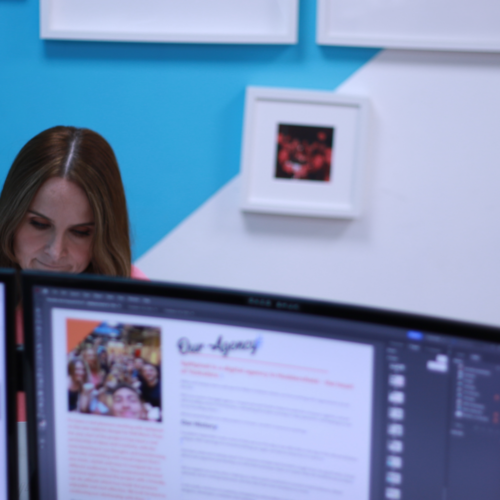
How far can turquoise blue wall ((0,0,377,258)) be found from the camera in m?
1.55

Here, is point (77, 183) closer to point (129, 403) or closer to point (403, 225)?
point (129, 403)

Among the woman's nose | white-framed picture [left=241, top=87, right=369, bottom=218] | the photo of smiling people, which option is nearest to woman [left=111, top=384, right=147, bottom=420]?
the photo of smiling people

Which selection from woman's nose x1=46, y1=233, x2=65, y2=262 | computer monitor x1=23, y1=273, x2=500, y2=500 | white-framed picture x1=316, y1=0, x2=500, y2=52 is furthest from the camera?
white-framed picture x1=316, y1=0, x2=500, y2=52

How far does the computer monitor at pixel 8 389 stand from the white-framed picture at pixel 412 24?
116 centimetres

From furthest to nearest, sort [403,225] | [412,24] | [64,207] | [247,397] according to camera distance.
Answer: [403,225], [412,24], [64,207], [247,397]

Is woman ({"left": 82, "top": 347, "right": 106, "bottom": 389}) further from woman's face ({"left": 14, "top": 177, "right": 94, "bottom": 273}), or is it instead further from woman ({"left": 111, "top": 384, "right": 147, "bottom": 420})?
woman's face ({"left": 14, "top": 177, "right": 94, "bottom": 273})

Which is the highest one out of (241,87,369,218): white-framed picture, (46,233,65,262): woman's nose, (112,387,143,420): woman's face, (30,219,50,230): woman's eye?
(241,87,369,218): white-framed picture

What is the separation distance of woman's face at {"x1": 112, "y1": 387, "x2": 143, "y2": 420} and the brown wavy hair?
647 mm

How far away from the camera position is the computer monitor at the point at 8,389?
24.2 inches

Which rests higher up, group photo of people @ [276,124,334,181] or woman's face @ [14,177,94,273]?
group photo of people @ [276,124,334,181]

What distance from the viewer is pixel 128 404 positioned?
0.63 meters

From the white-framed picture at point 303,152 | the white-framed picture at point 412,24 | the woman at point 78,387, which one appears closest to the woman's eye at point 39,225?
the white-framed picture at point 303,152

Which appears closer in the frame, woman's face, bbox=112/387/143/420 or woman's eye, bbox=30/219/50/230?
woman's face, bbox=112/387/143/420

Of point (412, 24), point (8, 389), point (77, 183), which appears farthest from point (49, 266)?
A: point (412, 24)
